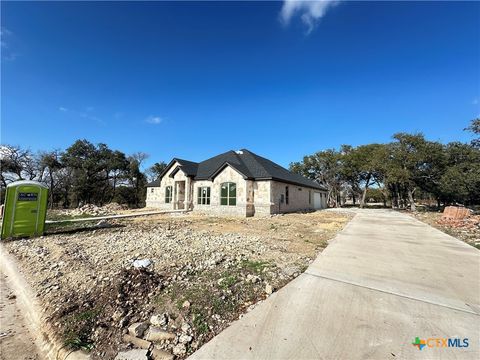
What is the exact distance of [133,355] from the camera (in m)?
2.57

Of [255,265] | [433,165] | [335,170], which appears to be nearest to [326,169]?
[335,170]

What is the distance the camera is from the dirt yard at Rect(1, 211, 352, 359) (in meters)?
2.96

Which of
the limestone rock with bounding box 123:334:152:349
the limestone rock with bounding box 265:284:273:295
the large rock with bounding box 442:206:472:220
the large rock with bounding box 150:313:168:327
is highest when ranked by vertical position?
the large rock with bounding box 442:206:472:220

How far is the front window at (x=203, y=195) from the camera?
21.0m

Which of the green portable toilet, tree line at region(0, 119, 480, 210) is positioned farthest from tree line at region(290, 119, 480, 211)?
the green portable toilet

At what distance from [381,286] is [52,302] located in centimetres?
605

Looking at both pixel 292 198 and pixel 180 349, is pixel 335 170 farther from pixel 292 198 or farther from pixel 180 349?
pixel 180 349

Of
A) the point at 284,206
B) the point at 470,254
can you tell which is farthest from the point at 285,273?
the point at 284,206

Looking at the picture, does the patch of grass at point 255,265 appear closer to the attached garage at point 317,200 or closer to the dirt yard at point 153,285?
the dirt yard at point 153,285

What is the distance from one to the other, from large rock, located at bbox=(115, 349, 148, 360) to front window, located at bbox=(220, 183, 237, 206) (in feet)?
53.2

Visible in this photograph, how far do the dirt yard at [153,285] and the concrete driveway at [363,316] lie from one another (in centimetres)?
41

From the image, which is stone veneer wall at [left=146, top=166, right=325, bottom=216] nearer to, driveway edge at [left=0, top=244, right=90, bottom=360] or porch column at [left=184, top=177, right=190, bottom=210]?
porch column at [left=184, top=177, right=190, bottom=210]

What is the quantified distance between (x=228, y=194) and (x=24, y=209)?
13.0 m

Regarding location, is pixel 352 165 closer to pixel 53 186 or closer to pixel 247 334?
pixel 247 334
